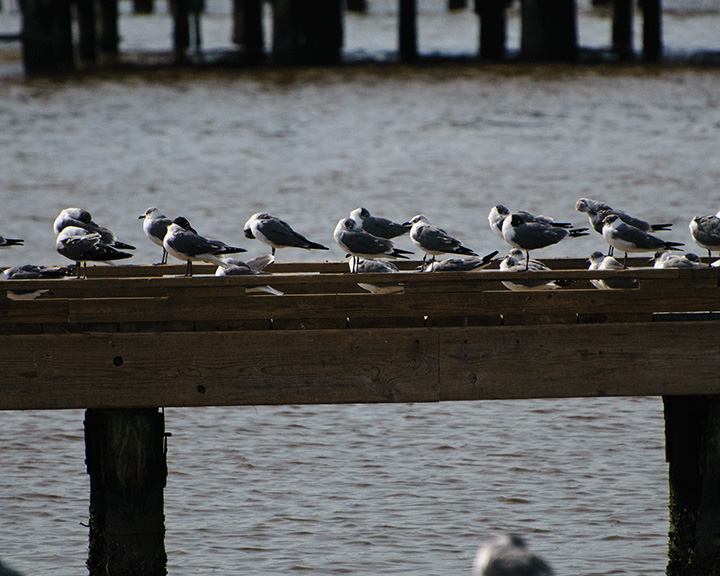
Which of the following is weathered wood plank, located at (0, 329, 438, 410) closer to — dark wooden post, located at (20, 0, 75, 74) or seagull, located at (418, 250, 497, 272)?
seagull, located at (418, 250, 497, 272)

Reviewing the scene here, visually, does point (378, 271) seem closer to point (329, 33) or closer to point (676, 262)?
point (676, 262)

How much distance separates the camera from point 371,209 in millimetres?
24328

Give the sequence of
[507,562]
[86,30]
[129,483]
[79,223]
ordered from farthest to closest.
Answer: [86,30]
[79,223]
[129,483]
[507,562]

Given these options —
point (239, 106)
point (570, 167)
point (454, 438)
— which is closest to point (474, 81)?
point (239, 106)

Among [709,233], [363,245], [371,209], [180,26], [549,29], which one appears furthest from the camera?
[180,26]

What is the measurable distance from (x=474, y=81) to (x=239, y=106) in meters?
6.78

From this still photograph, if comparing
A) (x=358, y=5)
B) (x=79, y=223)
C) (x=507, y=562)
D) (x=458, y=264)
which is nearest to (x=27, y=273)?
(x=79, y=223)

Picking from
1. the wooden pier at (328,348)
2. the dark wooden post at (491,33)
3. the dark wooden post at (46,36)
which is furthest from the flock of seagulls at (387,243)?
the dark wooden post at (491,33)

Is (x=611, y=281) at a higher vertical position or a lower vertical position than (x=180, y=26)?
lower

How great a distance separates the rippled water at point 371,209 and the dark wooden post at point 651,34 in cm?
187

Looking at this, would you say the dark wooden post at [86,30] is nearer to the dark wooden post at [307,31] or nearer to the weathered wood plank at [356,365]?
the dark wooden post at [307,31]

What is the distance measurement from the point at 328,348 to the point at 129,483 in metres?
1.46

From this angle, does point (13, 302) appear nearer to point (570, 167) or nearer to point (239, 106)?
point (570, 167)

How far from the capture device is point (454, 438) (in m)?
12.4
